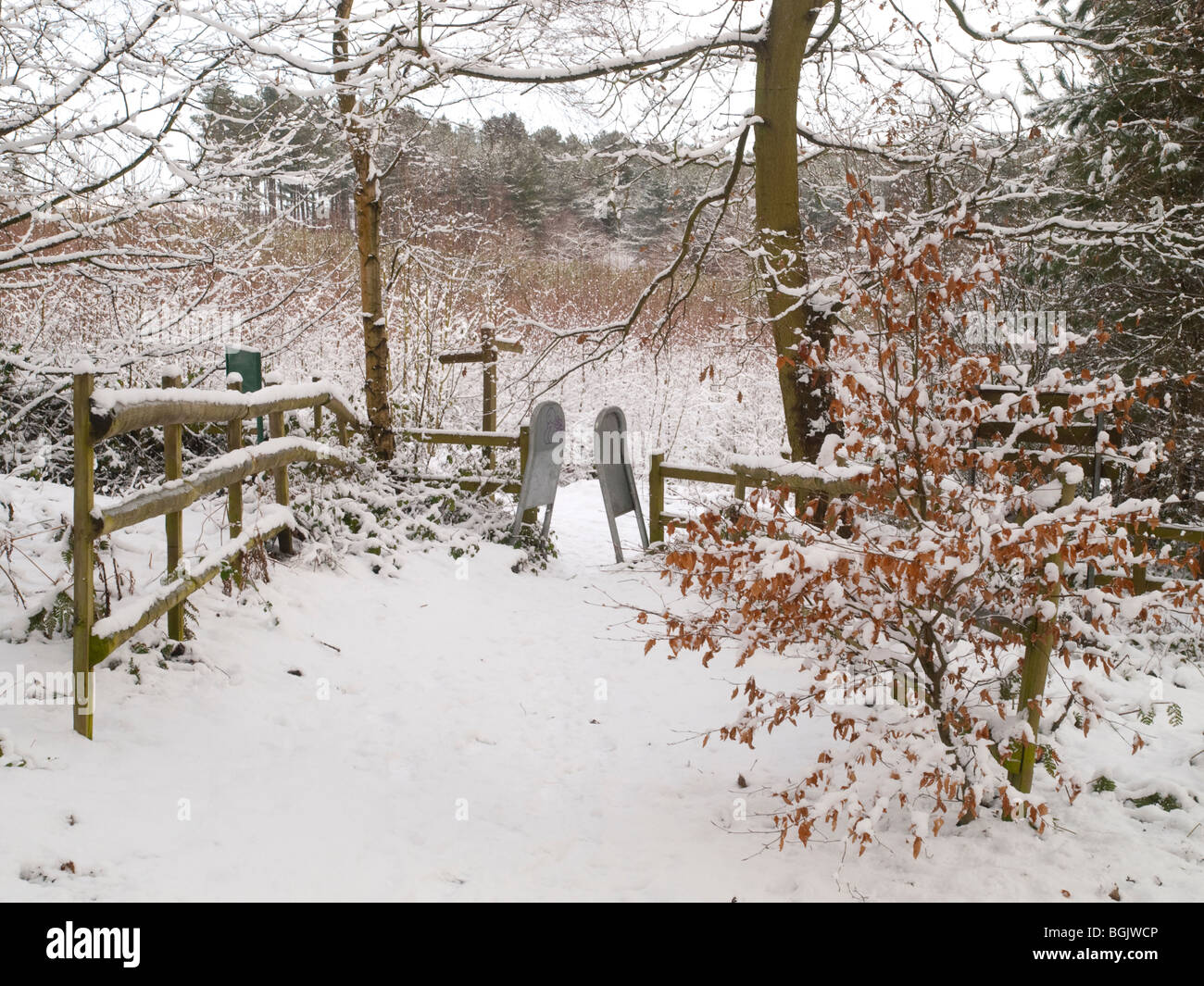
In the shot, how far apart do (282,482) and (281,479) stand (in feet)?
0.10

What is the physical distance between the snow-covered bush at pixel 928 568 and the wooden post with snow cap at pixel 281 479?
3635 millimetres

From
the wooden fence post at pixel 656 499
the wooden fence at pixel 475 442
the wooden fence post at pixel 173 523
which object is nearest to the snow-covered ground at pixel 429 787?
the wooden fence post at pixel 173 523

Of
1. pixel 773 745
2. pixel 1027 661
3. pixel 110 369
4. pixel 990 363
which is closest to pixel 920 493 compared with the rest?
pixel 990 363

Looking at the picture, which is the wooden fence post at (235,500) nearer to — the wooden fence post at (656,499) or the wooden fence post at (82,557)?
the wooden fence post at (82,557)

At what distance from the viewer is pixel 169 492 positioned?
4.16 meters

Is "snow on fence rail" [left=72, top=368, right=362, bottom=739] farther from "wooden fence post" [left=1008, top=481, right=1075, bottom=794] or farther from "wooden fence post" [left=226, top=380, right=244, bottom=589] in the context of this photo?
"wooden fence post" [left=1008, top=481, right=1075, bottom=794]

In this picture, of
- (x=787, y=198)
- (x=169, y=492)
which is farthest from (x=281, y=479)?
(x=787, y=198)

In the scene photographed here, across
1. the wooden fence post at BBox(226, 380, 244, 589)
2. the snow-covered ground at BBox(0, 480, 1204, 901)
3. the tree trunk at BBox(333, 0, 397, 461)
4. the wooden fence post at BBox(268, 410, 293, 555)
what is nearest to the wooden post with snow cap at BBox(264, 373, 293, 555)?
→ the wooden fence post at BBox(268, 410, 293, 555)

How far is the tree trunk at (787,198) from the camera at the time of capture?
6.54m

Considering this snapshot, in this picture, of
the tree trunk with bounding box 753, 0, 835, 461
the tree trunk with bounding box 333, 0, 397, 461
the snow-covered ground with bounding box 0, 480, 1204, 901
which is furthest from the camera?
the tree trunk with bounding box 333, 0, 397, 461

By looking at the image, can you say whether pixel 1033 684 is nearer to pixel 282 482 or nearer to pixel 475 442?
pixel 282 482

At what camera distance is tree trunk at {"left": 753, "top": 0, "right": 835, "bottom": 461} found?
6.54 m
